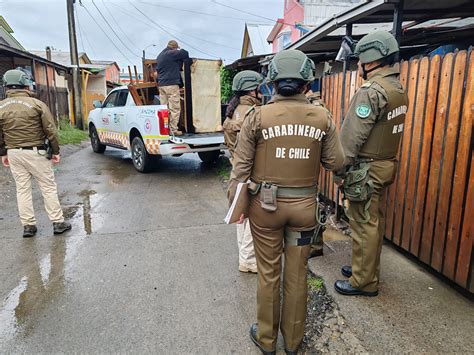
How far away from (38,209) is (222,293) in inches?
149

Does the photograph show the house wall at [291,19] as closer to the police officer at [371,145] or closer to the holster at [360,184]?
the police officer at [371,145]

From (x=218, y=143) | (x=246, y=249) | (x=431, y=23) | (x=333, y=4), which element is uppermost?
(x=333, y=4)

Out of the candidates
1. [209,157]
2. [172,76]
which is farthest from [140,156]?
[172,76]

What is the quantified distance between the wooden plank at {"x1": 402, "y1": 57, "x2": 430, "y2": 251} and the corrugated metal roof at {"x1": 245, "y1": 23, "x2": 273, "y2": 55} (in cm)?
1893

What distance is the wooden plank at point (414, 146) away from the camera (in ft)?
10.1

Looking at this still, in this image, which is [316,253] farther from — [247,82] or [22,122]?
[22,122]

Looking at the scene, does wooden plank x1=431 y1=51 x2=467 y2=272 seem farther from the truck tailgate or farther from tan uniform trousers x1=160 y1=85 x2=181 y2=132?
tan uniform trousers x1=160 y1=85 x2=181 y2=132

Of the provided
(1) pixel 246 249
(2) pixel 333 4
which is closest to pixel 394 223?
(1) pixel 246 249

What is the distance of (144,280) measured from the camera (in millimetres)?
3324

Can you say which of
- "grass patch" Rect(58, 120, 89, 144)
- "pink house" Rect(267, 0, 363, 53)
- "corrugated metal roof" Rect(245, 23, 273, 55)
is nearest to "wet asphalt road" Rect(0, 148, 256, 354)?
"grass patch" Rect(58, 120, 89, 144)

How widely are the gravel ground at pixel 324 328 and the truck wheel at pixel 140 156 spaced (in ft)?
17.2

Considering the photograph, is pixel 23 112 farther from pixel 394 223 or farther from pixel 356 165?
pixel 394 223

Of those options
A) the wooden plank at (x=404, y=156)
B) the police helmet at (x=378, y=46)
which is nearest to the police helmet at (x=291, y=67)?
the police helmet at (x=378, y=46)

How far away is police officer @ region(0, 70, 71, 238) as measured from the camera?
416 centimetres
